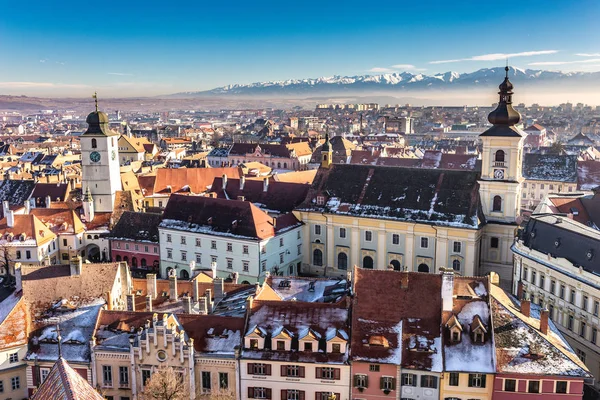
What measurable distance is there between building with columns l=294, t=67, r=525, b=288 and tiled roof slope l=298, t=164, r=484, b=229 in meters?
0.12

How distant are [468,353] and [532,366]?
162 inches

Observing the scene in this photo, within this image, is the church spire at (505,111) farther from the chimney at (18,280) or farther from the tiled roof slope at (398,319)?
the chimney at (18,280)

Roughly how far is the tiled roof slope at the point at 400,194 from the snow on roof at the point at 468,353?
2946 cm

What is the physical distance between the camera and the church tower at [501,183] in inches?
2857

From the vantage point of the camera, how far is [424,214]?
7481 centimetres

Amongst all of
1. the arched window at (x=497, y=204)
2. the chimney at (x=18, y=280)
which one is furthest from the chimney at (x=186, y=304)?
the arched window at (x=497, y=204)

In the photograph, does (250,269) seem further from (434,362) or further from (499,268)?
(434,362)

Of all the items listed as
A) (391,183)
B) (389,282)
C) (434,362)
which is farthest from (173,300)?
(391,183)

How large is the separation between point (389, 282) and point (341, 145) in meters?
133

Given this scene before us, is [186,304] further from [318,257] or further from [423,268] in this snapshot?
[423,268]

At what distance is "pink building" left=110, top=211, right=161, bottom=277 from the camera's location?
83.9 m

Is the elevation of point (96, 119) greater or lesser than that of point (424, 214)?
greater

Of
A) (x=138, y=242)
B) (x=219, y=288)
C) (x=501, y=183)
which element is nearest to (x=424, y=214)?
(x=501, y=183)

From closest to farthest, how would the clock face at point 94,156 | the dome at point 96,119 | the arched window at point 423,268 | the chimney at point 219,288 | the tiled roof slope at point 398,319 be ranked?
1. the tiled roof slope at point 398,319
2. the chimney at point 219,288
3. the arched window at point 423,268
4. the dome at point 96,119
5. the clock face at point 94,156
